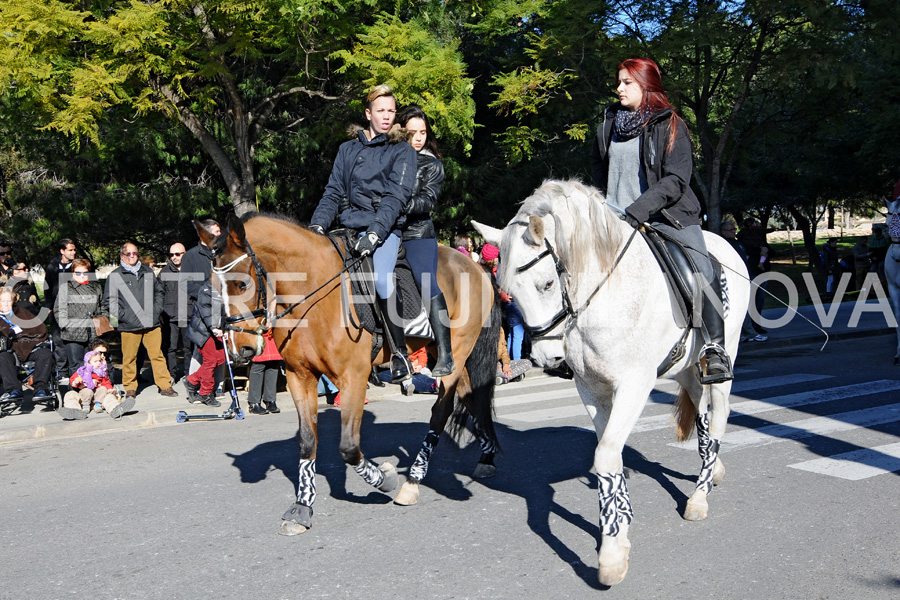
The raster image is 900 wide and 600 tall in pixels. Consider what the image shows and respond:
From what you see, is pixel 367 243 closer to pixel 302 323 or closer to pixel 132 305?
pixel 302 323

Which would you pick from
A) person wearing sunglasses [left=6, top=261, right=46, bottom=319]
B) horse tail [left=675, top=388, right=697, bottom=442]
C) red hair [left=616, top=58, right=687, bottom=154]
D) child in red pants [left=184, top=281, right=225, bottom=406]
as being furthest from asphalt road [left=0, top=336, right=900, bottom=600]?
person wearing sunglasses [left=6, top=261, right=46, bottom=319]

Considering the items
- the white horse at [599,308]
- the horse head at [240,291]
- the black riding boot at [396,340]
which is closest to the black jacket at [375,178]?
the black riding boot at [396,340]

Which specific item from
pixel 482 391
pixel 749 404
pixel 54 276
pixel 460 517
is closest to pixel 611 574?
pixel 460 517

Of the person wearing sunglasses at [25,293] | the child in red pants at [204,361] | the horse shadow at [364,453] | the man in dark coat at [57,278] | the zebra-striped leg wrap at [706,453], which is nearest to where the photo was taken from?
the zebra-striped leg wrap at [706,453]

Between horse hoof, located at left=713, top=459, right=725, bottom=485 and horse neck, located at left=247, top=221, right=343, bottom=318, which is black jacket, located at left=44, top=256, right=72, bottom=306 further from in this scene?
horse hoof, located at left=713, top=459, right=725, bottom=485

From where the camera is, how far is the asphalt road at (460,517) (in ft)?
14.7

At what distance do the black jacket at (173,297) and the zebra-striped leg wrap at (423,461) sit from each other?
6.67 metres

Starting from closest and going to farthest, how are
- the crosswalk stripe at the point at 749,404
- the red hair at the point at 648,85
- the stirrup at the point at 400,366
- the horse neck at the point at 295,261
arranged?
the red hair at the point at 648,85 → the horse neck at the point at 295,261 → the stirrup at the point at 400,366 → the crosswalk stripe at the point at 749,404

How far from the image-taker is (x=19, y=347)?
1071 cm

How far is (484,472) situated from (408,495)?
0.90 meters

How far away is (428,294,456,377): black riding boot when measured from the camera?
628 centimetres

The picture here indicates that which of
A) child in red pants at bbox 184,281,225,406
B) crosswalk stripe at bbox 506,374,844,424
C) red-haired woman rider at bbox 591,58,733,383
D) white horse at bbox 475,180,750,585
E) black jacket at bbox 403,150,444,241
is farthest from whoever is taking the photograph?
child in red pants at bbox 184,281,225,406

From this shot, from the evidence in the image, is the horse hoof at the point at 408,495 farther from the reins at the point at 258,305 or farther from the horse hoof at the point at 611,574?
the horse hoof at the point at 611,574

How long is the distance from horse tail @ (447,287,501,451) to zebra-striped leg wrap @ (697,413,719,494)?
1661 mm
